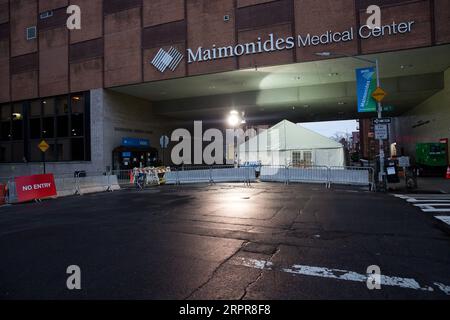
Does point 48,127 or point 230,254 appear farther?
point 48,127

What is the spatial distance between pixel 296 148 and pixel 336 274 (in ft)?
66.6

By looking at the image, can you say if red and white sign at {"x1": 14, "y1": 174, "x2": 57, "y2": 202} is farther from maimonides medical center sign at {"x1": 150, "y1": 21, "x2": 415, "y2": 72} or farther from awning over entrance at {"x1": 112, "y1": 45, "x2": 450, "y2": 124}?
awning over entrance at {"x1": 112, "y1": 45, "x2": 450, "y2": 124}

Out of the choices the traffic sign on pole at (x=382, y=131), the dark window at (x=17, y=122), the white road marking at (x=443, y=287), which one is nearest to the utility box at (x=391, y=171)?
the traffic sign on pole at (x=382, y=131)

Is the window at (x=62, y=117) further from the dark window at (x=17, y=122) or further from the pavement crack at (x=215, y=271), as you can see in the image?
the pavement crack at (x=215, y=271)

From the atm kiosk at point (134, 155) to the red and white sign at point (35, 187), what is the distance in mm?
11735

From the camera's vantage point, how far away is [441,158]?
2612 centimetres

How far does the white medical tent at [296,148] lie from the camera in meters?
24.0

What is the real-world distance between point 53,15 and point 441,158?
120 feet

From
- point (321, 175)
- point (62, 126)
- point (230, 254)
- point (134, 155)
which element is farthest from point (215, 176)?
point (62, 126)

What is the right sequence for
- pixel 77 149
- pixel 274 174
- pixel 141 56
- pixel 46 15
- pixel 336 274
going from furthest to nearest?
pixel 46 15, pixel 77 149, pixel 141 56, pixel 274 174, pixel 336 274

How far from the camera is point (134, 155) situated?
32.8 meters

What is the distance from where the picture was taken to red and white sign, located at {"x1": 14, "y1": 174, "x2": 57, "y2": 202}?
1631cm

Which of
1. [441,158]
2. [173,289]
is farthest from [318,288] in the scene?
[441,158]

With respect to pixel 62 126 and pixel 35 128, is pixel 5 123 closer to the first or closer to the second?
pixel 35 128
